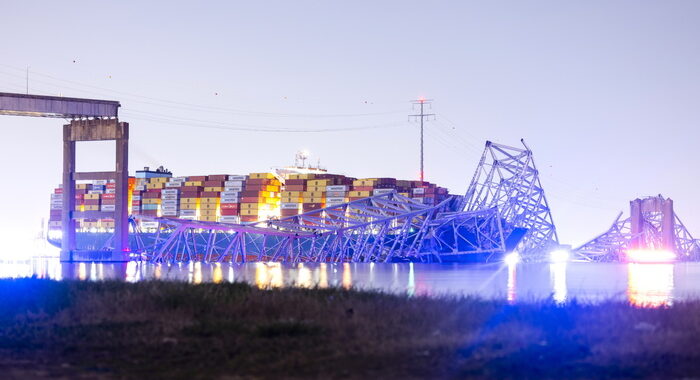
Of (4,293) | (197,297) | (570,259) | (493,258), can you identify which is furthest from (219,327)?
(570,259)

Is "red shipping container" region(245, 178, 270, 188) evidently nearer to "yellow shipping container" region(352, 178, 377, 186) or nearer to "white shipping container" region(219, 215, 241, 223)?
"white shipping container" region(219, 215, 241, 223)

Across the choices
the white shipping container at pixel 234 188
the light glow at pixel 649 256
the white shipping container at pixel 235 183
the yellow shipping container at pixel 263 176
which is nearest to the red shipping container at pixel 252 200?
the white shipping container at pixel 234 188

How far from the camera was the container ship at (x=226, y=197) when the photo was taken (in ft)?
566

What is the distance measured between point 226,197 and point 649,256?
8040 centimetres

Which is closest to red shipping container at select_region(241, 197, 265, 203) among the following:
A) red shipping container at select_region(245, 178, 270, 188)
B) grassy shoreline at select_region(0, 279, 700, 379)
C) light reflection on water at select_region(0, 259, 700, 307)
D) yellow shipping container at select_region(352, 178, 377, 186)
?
red shipping container at select_region(245, 178, 270, 188)

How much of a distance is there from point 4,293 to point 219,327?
39.7 feet

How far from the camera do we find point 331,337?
18844 millimetres

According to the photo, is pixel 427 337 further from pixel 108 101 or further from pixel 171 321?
pixel 108 101

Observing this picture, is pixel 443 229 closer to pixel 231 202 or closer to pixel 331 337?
pixel 231 202

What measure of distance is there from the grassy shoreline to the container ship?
477 ft

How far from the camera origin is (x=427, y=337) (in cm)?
1878

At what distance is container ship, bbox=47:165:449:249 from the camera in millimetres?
172500

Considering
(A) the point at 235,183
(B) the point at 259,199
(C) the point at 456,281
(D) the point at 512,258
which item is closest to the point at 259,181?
(B) the point at 259,199

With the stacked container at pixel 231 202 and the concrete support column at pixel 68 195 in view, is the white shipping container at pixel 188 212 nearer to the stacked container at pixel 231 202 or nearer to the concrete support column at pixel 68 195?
the stacked container at pixel 231 202
